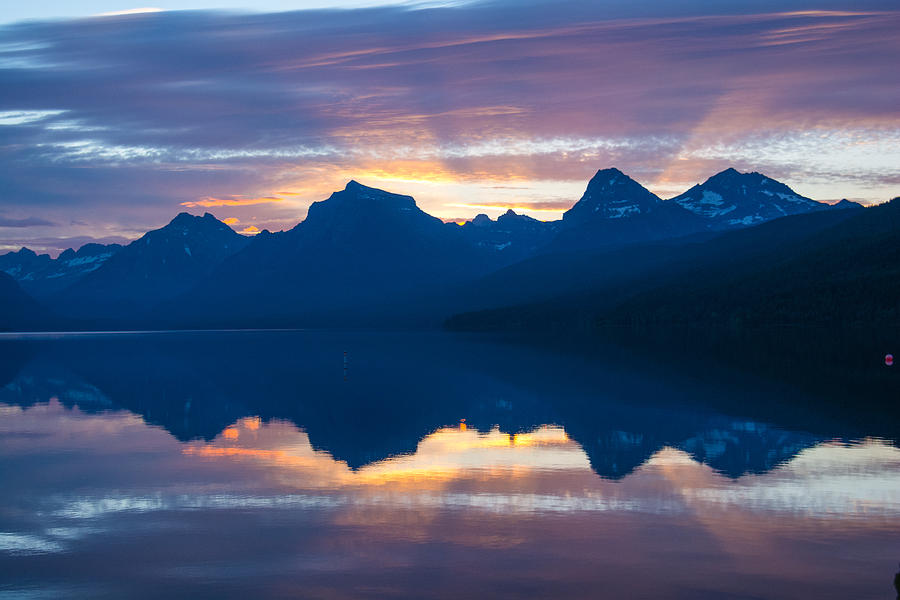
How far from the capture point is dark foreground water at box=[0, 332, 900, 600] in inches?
814

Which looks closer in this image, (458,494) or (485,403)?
(458,494)

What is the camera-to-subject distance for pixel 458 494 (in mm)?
30125

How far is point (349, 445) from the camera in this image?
41.5m

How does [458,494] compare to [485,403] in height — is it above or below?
below

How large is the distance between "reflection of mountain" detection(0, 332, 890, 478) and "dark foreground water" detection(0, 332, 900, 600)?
1.02 ft

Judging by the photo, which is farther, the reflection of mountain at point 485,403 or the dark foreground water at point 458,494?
the reflection of mountain at point 485,403

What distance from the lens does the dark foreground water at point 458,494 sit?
2067cm

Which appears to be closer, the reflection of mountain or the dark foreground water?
the dark foreground water

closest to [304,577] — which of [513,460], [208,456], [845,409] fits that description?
[513,460]

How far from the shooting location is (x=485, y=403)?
59.2 meters

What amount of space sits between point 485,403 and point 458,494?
29104 millimetres

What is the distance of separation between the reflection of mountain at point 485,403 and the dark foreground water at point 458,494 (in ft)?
1.02

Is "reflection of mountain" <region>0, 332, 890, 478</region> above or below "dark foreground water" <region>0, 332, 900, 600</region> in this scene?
above

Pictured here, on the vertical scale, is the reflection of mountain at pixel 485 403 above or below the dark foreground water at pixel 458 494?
above
